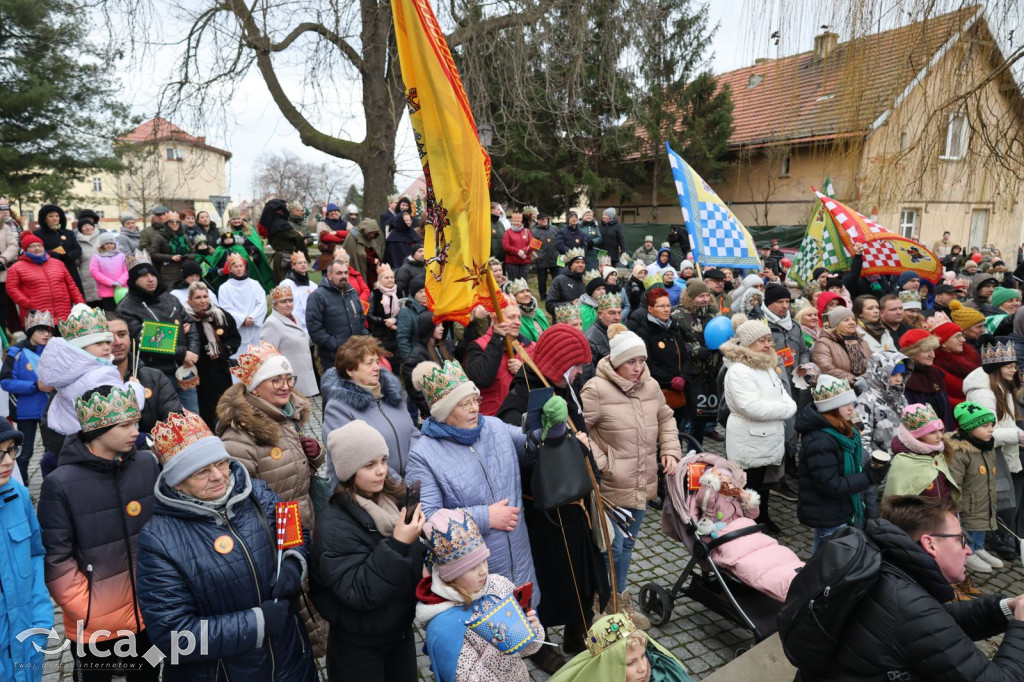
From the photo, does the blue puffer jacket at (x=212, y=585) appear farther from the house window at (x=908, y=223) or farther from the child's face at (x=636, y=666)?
Answer: the house window at (x=908, y=223)

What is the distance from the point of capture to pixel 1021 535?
556cm

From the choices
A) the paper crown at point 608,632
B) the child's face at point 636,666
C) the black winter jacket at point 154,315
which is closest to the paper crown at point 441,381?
the paper crown at point 608,632

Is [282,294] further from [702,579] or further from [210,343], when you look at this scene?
[702,579]

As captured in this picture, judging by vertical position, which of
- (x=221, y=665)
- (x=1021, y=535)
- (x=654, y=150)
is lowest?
(x=1021, y=535)

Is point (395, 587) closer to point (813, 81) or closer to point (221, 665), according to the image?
point (221, 665)

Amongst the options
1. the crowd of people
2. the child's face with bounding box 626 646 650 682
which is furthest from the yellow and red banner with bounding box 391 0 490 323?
the child's face with bounding box 626 646 650 682

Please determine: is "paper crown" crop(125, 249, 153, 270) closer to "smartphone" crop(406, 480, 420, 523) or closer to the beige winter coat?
the beige winter coat

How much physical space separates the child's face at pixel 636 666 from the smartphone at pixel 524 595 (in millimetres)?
902

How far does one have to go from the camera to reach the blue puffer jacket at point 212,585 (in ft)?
8.34

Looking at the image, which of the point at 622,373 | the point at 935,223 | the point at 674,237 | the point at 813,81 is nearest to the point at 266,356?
the point at 622,373

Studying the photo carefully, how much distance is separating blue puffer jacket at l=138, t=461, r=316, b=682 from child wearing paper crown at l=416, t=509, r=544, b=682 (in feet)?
2.16

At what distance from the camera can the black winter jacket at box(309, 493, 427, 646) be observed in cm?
262

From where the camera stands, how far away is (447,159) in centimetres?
421

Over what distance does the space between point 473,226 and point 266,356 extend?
153cm
